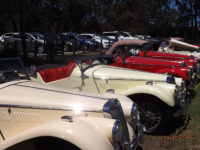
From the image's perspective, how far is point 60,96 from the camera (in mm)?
3027

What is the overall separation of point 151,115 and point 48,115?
2.15m

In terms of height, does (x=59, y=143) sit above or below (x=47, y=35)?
below

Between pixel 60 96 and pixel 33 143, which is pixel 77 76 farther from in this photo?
pixel 33 143

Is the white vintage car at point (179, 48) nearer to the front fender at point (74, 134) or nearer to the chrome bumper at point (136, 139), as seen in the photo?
the chrome bumper at point (136, 139)

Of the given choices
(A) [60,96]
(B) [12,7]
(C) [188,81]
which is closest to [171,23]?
(B) [12,7]

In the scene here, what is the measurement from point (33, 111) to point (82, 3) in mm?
26823

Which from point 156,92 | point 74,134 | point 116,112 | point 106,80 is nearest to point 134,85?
point 106,80

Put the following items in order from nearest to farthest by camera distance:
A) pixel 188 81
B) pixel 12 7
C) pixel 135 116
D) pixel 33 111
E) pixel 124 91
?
pixel 33 111 < pixel 135 116 < pixel 124 91 < pixel 188 81 < pixel 12 7

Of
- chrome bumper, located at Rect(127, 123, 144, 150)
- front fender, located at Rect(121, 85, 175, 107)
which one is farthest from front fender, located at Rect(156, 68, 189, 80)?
chrome bumper, located at Rect(127, 123, 144, 150)

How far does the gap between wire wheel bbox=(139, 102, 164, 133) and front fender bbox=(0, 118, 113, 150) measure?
200 centimetres

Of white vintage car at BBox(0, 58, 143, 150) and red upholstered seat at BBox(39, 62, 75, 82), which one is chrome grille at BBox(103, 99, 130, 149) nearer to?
white vintage car at BBox(0, 58, 143, 150)

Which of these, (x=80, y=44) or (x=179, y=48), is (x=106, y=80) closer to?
(x=179, y=48)

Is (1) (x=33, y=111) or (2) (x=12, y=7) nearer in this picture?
(1) (x=33, y=111)

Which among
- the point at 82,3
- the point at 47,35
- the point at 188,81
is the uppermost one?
the point at 82,3
